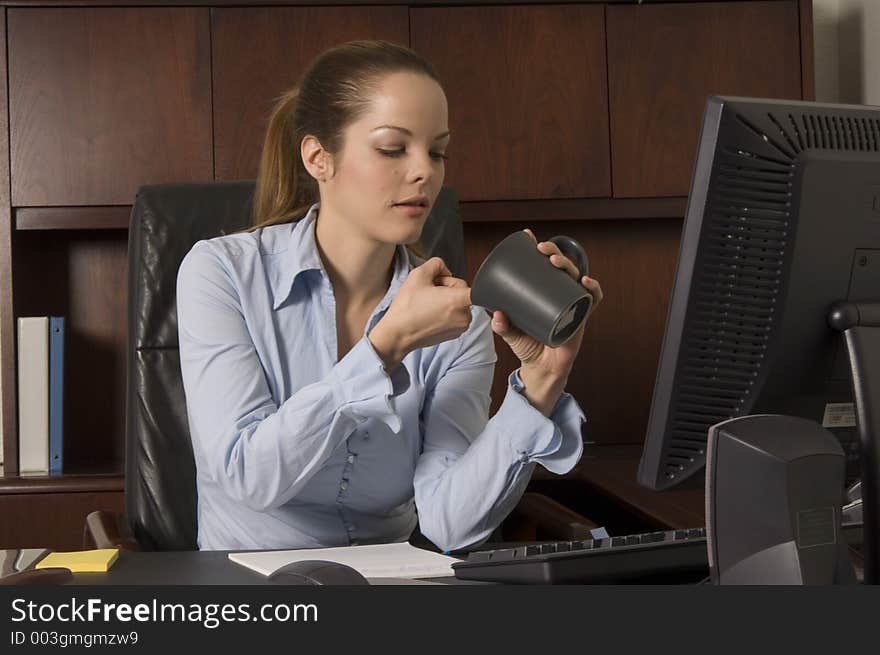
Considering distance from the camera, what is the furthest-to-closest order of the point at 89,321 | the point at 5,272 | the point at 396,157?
the point at 89,321 < the point at 5,272 < the point at 396,157

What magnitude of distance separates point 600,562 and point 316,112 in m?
0.87

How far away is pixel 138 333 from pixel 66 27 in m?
1.02

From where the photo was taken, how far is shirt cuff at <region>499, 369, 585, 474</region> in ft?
3.64

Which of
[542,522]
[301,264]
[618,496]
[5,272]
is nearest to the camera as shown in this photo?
[301,264]

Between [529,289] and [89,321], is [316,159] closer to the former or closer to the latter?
[529,289]

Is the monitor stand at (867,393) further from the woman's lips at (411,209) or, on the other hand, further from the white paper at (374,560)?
the woman's lips at (411,209)

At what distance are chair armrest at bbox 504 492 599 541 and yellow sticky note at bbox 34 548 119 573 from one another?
2.10ft

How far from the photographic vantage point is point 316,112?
1467 mm

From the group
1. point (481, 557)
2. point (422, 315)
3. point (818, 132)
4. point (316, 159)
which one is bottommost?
point (481, 557)

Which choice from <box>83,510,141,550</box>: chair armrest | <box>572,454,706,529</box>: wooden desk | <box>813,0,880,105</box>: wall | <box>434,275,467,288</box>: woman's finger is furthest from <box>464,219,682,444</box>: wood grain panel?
<box>434,275,467,288</box>: woman's finger

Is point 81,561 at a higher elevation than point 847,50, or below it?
below

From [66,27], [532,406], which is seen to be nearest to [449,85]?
[66,27]

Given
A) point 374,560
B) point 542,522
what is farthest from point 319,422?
point 542,522

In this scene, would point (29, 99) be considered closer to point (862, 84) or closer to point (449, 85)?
point (449, 85)
